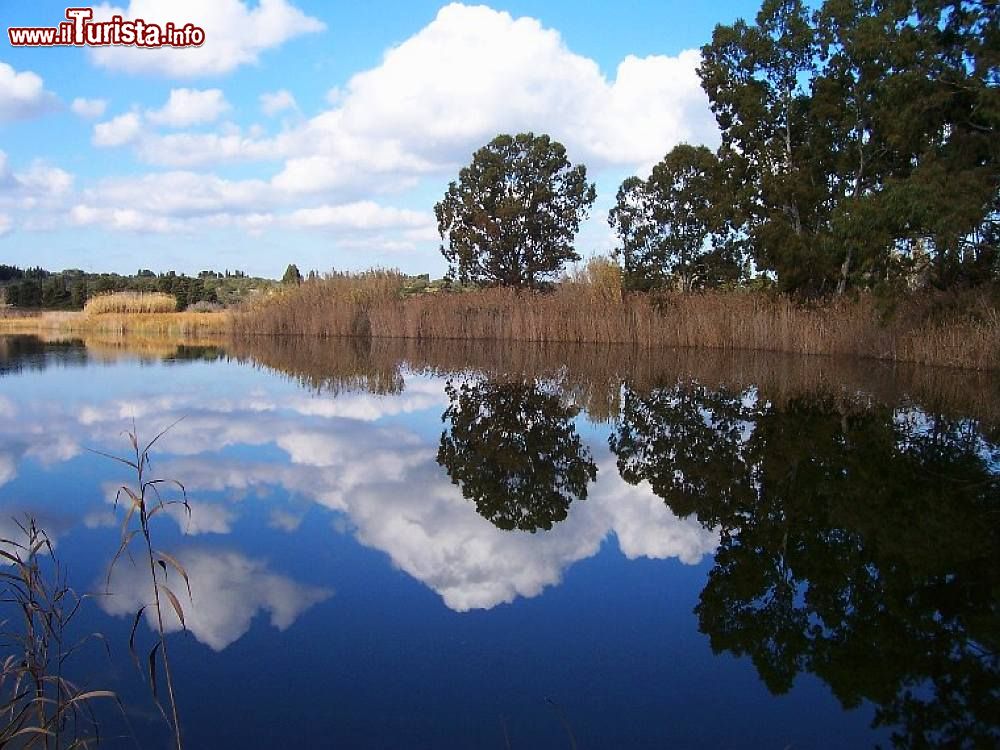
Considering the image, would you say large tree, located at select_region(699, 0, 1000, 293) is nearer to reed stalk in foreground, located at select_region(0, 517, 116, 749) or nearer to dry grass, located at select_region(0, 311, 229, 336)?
reed stalk in foreground, located at select_region(0, 517, 116, 749)

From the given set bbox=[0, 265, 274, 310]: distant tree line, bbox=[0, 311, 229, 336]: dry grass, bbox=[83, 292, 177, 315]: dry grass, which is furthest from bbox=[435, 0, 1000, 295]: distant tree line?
bbox=[0, 265, 274, 310]: distant tree line

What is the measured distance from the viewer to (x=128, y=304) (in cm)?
3092

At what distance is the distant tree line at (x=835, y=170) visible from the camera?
10844mm

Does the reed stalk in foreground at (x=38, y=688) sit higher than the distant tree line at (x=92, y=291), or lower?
lower

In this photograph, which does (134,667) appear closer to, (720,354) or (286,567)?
(286,567)

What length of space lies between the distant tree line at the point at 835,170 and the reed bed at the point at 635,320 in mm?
1010

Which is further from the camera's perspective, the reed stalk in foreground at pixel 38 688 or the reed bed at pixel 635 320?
the reed bed at pixel 635 320

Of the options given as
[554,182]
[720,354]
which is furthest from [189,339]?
[720,354]

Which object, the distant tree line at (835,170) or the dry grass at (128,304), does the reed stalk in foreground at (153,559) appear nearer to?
the distant tree line at (835,170)

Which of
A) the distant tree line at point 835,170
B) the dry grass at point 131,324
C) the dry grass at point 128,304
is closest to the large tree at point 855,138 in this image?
the distant tree line at point 835,170

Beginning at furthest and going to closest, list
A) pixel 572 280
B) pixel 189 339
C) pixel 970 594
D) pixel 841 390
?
pixel 189 339, pixel 572 280, pixel 841 390, pixel 970 594

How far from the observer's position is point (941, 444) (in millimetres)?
6754

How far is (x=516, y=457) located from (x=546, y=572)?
8.34 feet

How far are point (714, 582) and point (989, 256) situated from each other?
40.7 ft
